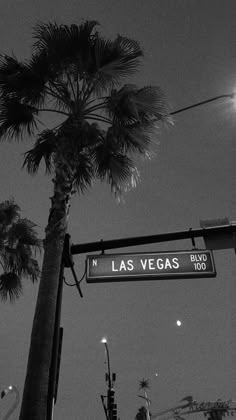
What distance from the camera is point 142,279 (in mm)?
5805

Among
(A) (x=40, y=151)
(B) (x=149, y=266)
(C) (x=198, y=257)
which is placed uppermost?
(A) (x=40, y=151)

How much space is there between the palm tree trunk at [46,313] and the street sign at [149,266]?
0.61 m

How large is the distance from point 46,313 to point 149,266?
1.79 metres

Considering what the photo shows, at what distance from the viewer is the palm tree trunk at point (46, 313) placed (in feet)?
14.4

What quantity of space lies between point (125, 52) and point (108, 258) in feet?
15.3

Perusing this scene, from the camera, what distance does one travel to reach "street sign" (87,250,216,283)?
5.78 meters

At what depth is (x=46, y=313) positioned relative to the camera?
5023 mm

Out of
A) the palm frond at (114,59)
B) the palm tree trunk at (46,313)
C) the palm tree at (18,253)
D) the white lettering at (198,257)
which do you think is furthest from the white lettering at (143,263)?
the palm tree at (18,253)

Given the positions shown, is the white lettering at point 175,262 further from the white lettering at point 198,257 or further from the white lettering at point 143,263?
the white lettering at point 143,263

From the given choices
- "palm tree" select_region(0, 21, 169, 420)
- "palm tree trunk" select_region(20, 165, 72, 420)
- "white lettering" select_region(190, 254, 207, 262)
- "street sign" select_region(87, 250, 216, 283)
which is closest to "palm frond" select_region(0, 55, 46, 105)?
"palm tree" select_region(0, 21, 169, 420)

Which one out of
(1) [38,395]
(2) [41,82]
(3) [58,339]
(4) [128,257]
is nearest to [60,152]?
(2) [41,82]

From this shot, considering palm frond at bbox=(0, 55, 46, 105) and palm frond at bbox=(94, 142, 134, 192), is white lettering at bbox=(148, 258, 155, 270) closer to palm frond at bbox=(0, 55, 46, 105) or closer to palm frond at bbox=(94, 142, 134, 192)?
palm frond at bbox=(94, 142, 134, 192)

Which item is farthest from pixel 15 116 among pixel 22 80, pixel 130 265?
pixel 130 265

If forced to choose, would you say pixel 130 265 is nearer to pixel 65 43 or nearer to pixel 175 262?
pixel 175 262
